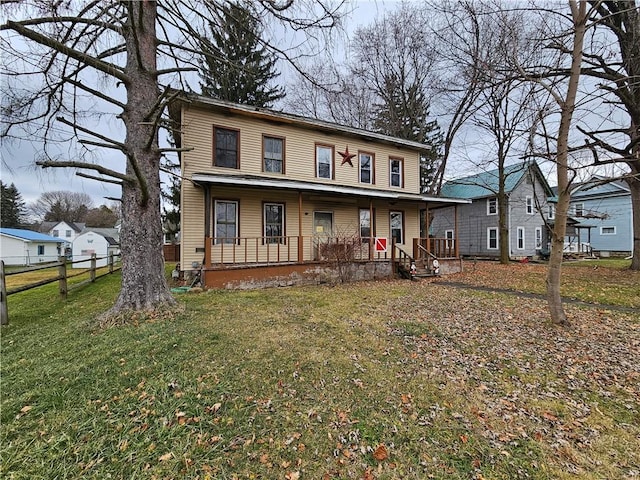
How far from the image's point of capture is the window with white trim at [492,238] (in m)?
22.1

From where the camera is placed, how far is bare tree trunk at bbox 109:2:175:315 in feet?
19.2

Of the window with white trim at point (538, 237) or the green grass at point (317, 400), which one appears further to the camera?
the window with white trim at point (538, 237)

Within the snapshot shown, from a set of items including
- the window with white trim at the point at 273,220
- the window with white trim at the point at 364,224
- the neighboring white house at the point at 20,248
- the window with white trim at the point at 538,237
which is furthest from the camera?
the neighboring white house at the point at 20,248

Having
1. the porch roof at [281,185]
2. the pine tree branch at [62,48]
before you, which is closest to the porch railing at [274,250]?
the porch roof at [281,185]

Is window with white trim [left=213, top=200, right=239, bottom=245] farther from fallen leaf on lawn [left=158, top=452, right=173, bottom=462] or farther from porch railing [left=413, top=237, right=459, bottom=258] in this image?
fallen leaf on lawn [left=158, top=452, right=173, bottom=462]

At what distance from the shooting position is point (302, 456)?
2482 millimetres

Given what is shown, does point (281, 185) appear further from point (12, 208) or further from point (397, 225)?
point (12, 208)

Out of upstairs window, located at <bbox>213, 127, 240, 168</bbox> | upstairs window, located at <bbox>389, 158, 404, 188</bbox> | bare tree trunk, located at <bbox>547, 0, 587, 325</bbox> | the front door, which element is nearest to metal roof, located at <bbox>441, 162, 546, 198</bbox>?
upstairs window, located at <bbox>389, 158, 404, 188</bbox>

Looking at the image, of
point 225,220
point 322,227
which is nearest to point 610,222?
point 322,227

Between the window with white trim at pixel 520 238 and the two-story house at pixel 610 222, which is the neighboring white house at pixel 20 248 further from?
the two-story house at pixel 610 222

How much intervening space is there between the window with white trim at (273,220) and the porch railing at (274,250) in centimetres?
29

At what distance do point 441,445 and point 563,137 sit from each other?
224 inches

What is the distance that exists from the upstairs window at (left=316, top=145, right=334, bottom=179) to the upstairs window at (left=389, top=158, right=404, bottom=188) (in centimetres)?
362

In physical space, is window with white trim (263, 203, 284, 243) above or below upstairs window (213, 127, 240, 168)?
below
